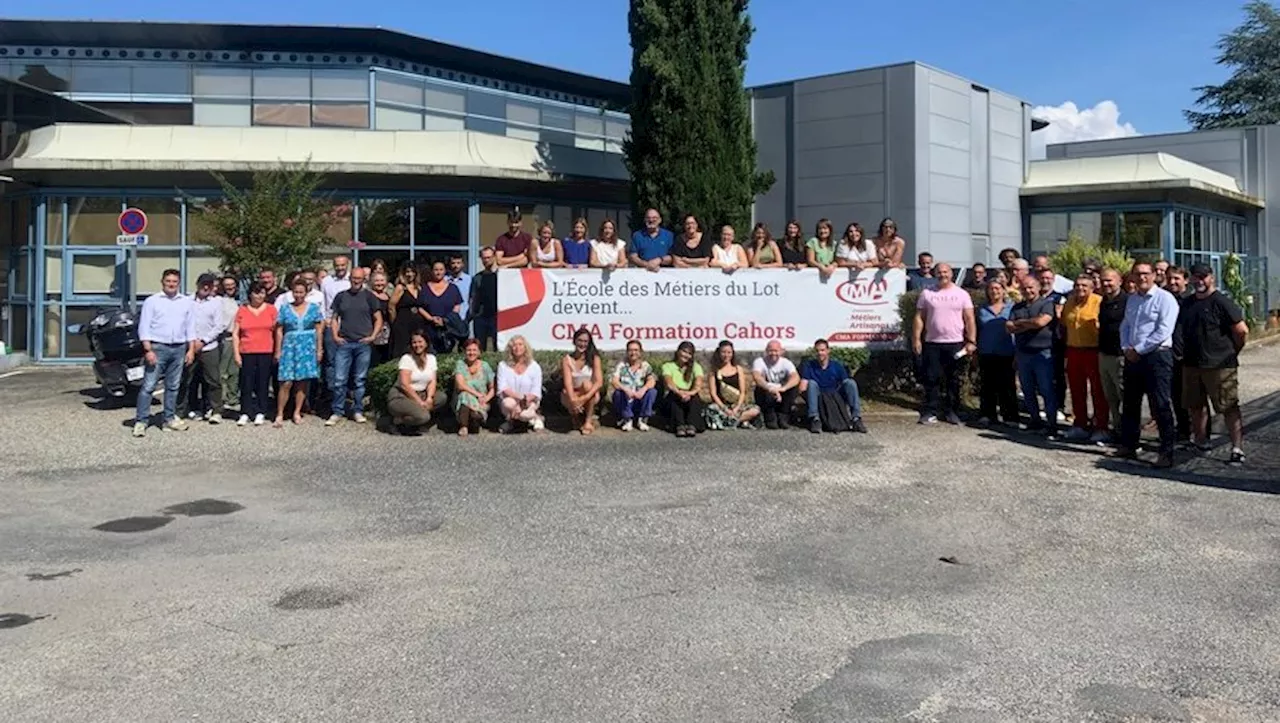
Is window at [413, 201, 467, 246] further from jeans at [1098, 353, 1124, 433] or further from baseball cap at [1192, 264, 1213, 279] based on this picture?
baseball cap at [1192, 264, 1213, 279]

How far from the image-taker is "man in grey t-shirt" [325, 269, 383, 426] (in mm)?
11336

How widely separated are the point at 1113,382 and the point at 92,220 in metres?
17.7

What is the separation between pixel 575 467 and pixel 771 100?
17.0 meters

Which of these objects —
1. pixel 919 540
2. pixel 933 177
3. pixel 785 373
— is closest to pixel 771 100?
pixel 933 177

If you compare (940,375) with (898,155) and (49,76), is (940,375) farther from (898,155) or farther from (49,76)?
(49,76)

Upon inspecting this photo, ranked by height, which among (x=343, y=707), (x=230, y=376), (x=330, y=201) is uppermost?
(x=330, y=201)

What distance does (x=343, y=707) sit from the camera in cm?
393

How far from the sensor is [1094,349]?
10148 millimetres

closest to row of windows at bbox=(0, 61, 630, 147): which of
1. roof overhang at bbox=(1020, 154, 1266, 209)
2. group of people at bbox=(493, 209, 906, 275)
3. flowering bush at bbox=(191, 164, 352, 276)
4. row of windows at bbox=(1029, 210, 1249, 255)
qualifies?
flowering bush at bbox=(191, 164, 352, 276)

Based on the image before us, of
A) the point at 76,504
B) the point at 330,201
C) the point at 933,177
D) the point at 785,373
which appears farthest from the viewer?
the point at 933,177

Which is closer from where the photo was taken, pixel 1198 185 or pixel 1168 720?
pixel 1168 720

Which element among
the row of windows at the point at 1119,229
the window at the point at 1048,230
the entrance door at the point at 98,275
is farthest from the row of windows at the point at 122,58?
the row of windows at the point at 1119,229

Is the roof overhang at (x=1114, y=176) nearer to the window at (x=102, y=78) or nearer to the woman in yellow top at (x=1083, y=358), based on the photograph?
the woman in yellow top at (x=1083, y=358)

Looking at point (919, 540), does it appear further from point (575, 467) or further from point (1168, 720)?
point (575, 467)
